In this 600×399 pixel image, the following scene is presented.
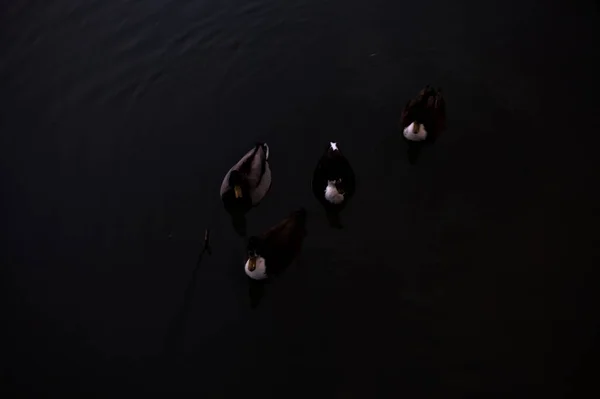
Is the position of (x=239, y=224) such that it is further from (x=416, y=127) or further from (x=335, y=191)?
(x=416, y=127)

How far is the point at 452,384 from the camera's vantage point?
240 inches

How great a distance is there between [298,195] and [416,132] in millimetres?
1635

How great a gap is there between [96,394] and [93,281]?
50.6 inches

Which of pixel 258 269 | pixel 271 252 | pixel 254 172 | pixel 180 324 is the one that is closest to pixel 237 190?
pixel 254 172

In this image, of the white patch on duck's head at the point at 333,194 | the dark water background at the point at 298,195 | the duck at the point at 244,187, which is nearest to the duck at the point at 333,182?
the white patch on duck's head at the point at 333,194

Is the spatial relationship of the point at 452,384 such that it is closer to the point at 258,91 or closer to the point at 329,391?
the point at 329,391

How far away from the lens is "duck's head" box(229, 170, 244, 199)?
7285 mm

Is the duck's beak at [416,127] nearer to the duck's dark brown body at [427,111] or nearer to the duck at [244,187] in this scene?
the duck's dark brown body at [427,111]

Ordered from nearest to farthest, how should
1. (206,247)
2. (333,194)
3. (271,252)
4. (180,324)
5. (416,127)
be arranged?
1. (180,324)
2. (271,252)
3. (206,247)
4. (333,194)
5. (416,127)

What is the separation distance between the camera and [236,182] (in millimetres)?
7324

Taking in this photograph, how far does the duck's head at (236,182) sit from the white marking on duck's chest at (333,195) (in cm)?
96

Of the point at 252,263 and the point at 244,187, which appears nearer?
the point at 252,263

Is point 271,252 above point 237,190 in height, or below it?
below

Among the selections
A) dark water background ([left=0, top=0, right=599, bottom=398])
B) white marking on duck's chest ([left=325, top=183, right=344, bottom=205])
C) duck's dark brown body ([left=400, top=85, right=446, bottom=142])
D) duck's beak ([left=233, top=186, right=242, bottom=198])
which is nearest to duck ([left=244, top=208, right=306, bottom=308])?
dark water background ([left=0, top=0, right=599, bottom=398])
